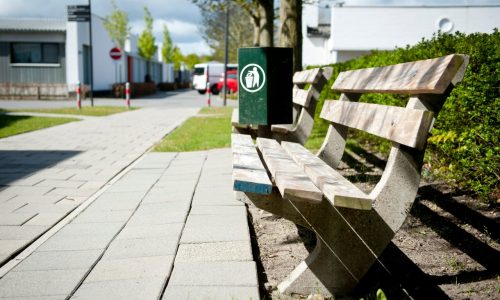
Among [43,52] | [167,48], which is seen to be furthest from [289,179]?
[167,48]

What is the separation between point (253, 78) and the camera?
14.4 feet

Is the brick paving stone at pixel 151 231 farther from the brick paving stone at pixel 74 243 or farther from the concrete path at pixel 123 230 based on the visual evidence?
the brick paving stone at pixel 74 243

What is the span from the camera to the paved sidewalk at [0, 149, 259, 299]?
259cm

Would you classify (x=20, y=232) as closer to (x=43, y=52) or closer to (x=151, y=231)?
(x=151, y=231)

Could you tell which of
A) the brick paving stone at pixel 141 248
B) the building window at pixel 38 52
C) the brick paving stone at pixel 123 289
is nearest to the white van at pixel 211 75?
the building window at pixel 38 52

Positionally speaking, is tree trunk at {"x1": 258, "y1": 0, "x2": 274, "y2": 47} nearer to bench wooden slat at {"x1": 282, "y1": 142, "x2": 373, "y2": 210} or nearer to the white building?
bench wooden slat at {"x1": 282, "y1": 142, "x2": 373, "y2": 210}

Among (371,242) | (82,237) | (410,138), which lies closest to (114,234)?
(82,237)

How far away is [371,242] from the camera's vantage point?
241 centimetres

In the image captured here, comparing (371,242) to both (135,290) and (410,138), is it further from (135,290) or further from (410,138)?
(135,290)

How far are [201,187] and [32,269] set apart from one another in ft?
7.49

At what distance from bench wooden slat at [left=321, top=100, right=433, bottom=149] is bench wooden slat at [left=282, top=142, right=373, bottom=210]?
12.2 inches

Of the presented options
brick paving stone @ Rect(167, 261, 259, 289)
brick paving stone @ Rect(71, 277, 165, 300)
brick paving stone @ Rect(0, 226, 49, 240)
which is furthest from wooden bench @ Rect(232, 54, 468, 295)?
brick paving stone @ Rect(0, 226, 49, 240)

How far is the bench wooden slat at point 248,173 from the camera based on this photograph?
7.30 ft

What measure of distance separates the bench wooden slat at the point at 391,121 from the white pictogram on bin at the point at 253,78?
935 millimetres
